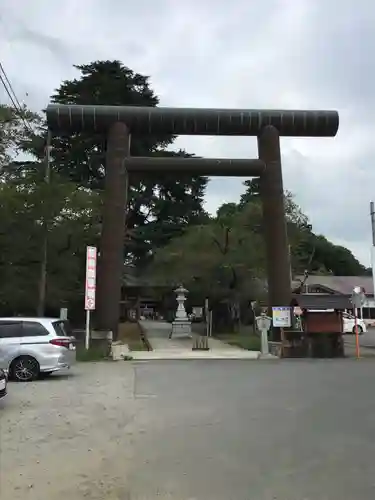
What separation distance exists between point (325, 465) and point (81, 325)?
1384 inches

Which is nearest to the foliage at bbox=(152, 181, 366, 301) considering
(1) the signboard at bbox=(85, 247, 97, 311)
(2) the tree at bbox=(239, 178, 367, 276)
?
(1) the signboard at bbox=(85, 247, 97, 311)

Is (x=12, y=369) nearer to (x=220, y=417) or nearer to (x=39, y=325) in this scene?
(x=39, y=325)

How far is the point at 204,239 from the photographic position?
141ft

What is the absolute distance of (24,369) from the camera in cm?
1619

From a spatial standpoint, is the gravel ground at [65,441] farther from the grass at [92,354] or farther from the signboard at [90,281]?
the signboard at [90,281]

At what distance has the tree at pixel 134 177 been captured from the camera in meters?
47.3

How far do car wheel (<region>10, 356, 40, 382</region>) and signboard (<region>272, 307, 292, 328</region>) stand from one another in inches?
567

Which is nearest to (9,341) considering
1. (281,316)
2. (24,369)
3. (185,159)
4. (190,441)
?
(24,369)

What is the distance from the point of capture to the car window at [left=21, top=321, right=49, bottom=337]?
54.1 ft

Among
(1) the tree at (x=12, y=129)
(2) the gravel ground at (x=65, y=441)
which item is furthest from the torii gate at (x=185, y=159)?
(2) the gravel ground at (x=65, y=441)

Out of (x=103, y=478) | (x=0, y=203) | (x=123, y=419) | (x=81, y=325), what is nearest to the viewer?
(x=103, y=478)

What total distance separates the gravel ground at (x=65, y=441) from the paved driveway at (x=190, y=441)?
0.02 m

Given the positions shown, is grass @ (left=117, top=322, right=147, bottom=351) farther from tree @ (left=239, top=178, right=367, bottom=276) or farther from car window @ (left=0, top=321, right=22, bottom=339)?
tree @ (left=239, top=178, right=367, bottom=276)

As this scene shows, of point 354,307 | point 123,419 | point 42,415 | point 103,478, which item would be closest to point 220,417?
point 123,419
